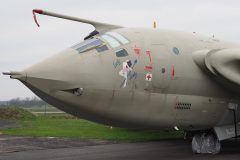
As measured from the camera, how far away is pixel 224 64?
32.2 ft

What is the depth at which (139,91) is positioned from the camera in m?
8.98

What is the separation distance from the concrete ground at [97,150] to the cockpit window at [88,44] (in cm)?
404

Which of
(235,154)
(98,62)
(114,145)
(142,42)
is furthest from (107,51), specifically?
(114,145)

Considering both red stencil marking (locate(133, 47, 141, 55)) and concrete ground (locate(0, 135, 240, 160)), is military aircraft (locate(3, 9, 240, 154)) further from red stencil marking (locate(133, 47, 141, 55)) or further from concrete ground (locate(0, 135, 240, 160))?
concrete ground (locate(0, 135, 240, 160))

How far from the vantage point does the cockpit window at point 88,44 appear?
873 centimetres

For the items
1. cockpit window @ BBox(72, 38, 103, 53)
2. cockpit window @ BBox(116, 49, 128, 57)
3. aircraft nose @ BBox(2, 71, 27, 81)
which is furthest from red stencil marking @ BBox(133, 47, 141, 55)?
aircraft nose @ BBox(2, 71, 27, 81)

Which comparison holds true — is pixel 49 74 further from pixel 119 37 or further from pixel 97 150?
pixel 97 150

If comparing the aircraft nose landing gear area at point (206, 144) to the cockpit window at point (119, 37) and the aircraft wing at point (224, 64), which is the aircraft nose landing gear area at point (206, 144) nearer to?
the aircraft wing at point (224, 64)

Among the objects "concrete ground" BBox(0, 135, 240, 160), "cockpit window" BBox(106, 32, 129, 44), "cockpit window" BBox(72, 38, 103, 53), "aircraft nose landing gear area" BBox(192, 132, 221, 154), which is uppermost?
"cockpit window" BBox(106, 32, 129, 44)

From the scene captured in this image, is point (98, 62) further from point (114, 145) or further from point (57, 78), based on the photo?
point (114, 145)

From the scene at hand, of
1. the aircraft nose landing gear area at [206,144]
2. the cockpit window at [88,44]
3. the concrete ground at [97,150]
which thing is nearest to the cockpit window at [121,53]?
the cockpit window at [88,44]

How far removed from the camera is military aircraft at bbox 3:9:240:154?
8.16m

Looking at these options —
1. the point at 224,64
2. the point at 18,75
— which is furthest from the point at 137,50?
the point at 18,75

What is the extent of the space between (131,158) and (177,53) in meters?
3.50
